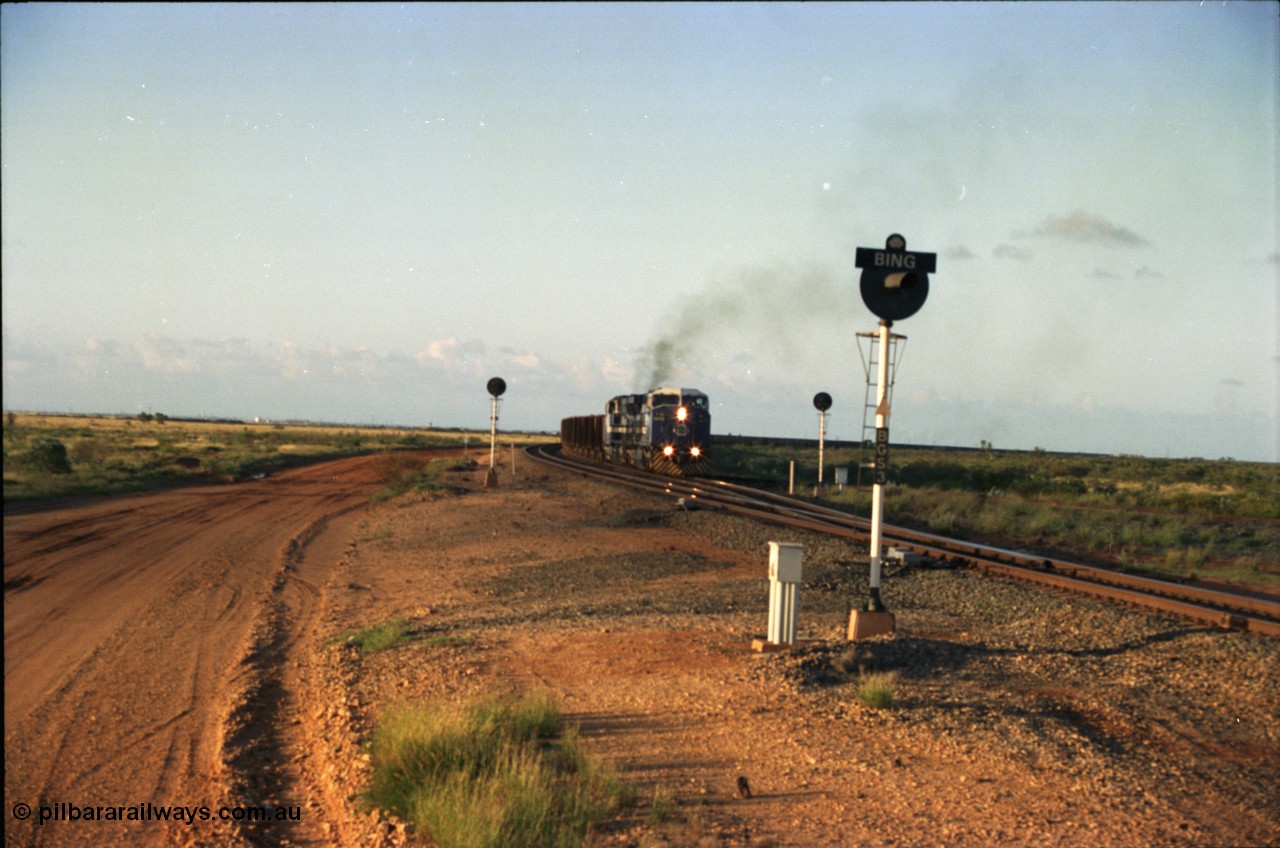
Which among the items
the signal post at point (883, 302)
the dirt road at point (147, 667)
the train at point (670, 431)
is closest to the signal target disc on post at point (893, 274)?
the signal post at point (883, 302)

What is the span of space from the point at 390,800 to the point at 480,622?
5.97m

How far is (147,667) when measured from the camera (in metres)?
11.2

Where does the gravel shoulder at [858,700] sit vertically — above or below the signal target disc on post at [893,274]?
below

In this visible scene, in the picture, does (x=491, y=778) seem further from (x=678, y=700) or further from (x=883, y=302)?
(x=883, y=302)

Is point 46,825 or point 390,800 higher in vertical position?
point 390,800

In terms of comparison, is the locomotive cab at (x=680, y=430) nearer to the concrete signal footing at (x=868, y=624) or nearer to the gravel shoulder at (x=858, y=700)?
the gravel shoulder at (x=858, y=700)

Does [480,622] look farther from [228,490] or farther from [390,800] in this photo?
[228,490]

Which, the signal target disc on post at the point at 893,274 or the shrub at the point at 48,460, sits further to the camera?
the shrub at the point at 48,460

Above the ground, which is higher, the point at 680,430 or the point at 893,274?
the point at 893,274

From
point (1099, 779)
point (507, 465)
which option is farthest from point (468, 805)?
point (507, 465)

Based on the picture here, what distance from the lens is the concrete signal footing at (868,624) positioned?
1020cm

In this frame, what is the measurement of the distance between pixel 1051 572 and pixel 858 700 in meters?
9.09

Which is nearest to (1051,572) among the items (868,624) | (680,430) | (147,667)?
(868,624)

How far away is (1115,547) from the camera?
73.8ft
